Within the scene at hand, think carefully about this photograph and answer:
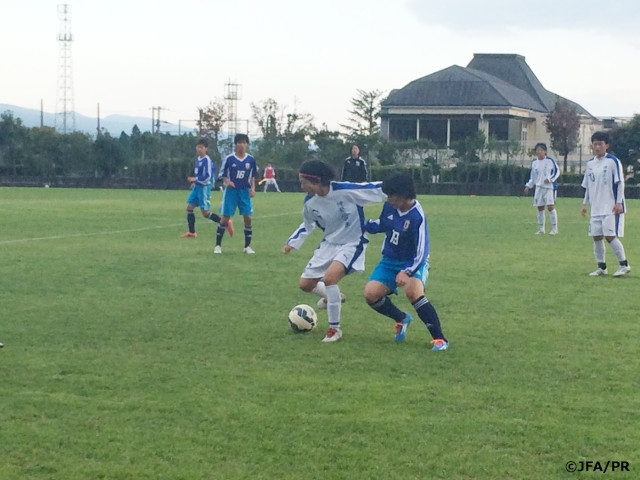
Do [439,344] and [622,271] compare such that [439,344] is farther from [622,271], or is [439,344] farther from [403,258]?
[622,271]

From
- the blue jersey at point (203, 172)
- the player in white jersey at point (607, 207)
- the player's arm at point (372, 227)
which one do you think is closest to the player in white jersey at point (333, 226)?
the player's arm at point (372, 227)

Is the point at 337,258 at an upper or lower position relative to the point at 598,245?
upper

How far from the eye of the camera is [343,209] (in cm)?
808

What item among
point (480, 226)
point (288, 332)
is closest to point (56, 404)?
point (288, 332)

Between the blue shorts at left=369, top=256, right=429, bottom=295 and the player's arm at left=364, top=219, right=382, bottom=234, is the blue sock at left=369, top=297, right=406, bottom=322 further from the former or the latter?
the player's arm at left=364, top=219, right=382, bottom=234

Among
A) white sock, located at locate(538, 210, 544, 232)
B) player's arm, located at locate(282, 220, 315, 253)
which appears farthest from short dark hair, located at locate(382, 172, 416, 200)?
white sock, located at locate(538, 210, 544, 232)

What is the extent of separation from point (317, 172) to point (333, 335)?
133 centimetres

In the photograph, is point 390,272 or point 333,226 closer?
point 390,272

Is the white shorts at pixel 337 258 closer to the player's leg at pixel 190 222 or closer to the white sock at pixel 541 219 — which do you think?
the player's leg at pixel 190 222

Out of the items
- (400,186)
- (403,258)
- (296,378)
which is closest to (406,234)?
(403,258)

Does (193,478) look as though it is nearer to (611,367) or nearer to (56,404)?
(56,404)

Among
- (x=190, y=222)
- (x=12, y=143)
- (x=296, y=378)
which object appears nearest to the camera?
(x=296, y=378)

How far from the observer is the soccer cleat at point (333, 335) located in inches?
301

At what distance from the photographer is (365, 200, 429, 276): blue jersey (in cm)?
737
